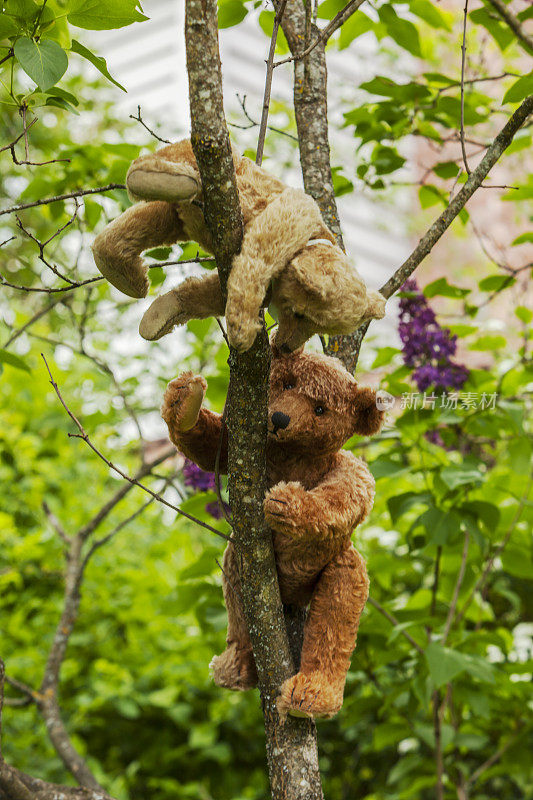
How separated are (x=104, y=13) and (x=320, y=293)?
1.51 ft

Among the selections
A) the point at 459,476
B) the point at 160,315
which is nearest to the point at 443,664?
the point at 459,476

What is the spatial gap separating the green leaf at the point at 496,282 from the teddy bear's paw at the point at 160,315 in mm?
908

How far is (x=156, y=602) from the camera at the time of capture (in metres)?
2.13

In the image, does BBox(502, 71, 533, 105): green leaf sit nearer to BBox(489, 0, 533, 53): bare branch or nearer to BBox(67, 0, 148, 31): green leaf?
BBox(489, 0, 533, 53): bare branch

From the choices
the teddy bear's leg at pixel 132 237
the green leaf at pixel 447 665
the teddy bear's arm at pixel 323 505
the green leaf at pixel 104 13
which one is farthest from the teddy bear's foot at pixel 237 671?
the green leaf at pixel 104 13

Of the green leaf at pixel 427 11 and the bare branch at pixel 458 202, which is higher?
the green leaf at pixel 427 11

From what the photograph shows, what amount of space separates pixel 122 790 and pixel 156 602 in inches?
21.1

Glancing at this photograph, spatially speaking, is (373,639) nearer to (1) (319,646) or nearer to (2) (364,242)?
(1) (319,646)

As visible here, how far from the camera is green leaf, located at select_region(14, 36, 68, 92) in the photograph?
0.75 metres

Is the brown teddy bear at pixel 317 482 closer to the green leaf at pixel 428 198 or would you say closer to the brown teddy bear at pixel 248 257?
the brown teddy bear at pixel 248 257

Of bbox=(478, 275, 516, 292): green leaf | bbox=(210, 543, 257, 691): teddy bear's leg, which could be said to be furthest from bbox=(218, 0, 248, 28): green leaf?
bbox=(210, 543, 257, 691): teddy bear's leg

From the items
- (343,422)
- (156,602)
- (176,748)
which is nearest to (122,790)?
(176,748)

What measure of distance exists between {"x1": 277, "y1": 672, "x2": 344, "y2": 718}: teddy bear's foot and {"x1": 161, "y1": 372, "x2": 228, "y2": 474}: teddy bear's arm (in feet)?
0.90

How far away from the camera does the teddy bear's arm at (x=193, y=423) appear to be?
2.60ft
